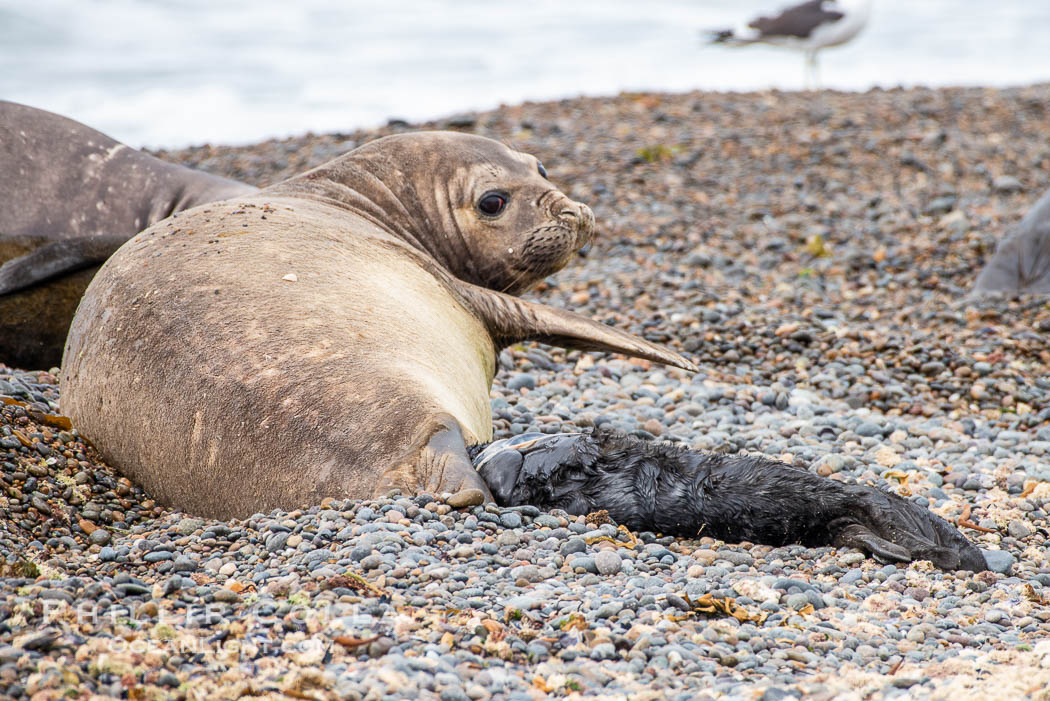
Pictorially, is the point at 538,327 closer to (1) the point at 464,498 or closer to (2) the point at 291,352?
(2) the point at 291,352

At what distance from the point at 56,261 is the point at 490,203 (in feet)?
7.78

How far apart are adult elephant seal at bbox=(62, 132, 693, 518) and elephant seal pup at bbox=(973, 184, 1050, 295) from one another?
428 cm

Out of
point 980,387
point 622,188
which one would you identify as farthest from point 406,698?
point 622,188

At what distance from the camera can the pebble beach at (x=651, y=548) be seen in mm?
2666

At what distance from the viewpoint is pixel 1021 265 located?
8641mm

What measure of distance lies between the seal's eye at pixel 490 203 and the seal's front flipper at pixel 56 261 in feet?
6.52

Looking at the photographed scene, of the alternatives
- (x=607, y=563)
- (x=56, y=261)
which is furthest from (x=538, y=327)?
(x=56, y=261)

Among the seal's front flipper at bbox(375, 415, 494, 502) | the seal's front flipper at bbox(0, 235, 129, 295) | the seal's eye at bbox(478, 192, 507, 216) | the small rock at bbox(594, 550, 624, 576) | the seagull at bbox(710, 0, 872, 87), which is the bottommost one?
the small rock at bbox(594, 550, 624, 576)

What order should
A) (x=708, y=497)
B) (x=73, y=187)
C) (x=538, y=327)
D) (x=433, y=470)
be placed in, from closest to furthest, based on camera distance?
(x=433, y=470)
(x=708, y=497)
(x=538, y=327)
(x=73, y=187)

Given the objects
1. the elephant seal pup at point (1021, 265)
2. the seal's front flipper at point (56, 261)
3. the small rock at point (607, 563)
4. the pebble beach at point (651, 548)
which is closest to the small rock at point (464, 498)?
the pebble beach at point (651, 548)

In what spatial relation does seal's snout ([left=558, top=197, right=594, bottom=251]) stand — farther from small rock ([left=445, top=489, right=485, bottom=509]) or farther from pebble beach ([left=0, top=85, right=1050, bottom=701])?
small rock ([left=445, top=489, right=485, bottom=509])

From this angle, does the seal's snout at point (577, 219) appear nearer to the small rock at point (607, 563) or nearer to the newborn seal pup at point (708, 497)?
the newborn seal pup at point (708, 497)

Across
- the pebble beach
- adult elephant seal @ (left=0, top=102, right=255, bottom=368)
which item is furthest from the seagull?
adult elephant seal @ (left=0, top=102, right=255, bottom=368)

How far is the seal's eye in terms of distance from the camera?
5.89m
